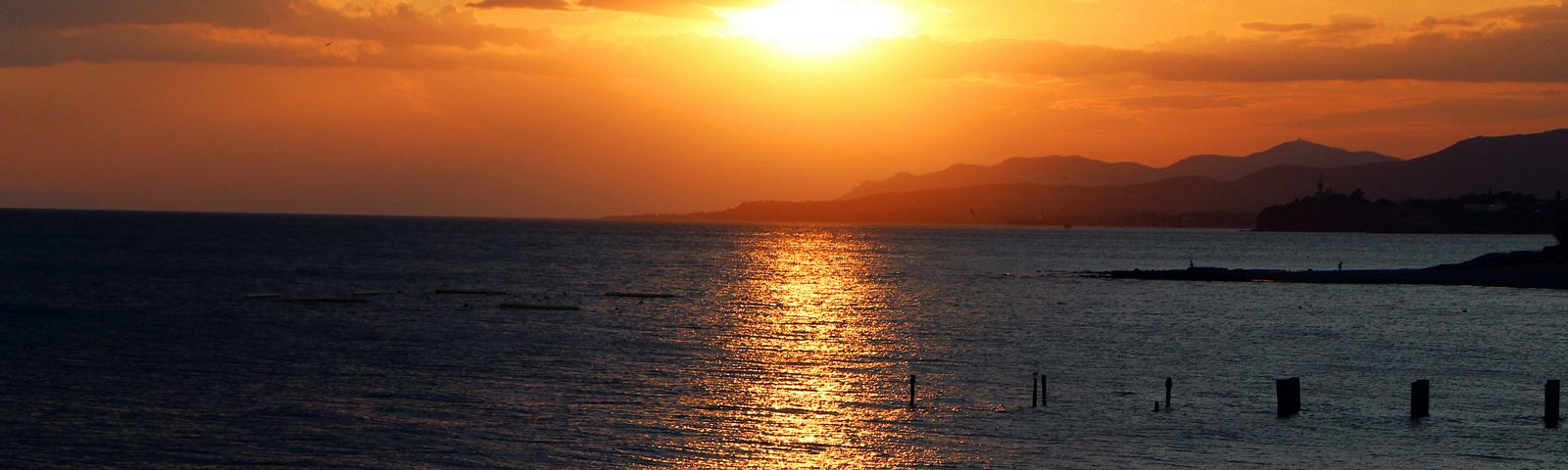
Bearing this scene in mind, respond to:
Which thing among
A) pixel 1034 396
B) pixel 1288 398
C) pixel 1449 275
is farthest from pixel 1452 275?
pixel 1034 396

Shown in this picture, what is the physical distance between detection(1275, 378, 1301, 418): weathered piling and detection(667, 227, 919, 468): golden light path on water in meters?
14.2

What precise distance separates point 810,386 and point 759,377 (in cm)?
397

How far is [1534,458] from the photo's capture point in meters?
40.8

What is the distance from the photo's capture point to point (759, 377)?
195ft

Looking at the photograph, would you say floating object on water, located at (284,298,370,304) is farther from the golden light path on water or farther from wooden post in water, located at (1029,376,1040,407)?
wooden post in water, located at (1029,376,1040,407)

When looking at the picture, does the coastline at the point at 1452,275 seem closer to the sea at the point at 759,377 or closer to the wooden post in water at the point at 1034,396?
the sea at the point at 759,377

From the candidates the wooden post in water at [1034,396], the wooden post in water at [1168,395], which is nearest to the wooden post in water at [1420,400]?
the wooden post in water at [1168,395]

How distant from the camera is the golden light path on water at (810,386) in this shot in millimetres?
41938

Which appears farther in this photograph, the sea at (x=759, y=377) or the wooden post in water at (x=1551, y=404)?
the wooden post in water at (x=1551, y=404)

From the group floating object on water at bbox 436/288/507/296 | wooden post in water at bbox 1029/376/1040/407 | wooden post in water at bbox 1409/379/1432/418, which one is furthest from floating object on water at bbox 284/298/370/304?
wooden post in water at bbox 1409/379/1432/418

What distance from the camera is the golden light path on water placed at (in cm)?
4194

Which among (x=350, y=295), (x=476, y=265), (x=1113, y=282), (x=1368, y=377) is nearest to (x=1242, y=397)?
(x=1368, y=377)

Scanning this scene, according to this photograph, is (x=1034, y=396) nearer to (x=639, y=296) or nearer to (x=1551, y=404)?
(x=1551, y=404)

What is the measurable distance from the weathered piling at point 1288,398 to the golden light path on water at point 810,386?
14212 mm
